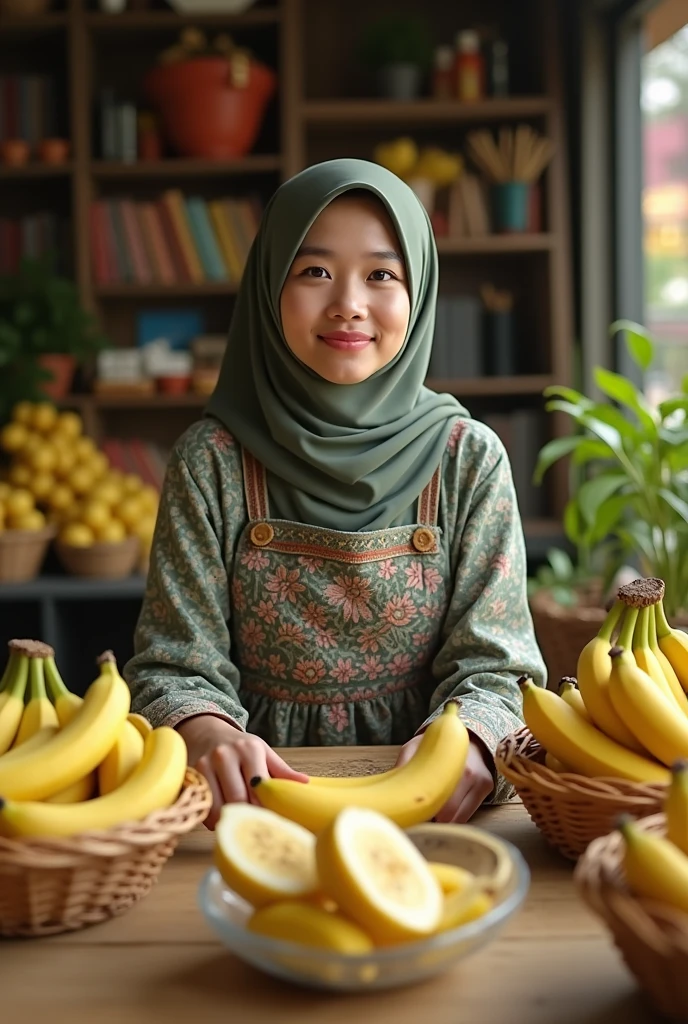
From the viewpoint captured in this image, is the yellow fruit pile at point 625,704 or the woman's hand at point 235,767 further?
the woman's hand at point 235,767

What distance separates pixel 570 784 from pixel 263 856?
10.9 inches

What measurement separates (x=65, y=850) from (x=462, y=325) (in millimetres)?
3035

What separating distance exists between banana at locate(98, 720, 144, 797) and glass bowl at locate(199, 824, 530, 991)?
0.53 feet

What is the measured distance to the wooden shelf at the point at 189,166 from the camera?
3.55 metres

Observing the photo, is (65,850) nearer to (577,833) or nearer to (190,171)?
(577,833)

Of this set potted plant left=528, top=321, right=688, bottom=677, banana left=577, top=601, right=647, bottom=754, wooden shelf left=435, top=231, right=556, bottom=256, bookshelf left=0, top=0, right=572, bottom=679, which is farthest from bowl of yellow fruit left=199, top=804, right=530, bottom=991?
wooden shelf left=435, top=231, right=556, bottom=256

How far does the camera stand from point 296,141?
3.54m

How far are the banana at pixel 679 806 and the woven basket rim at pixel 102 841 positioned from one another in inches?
14.1

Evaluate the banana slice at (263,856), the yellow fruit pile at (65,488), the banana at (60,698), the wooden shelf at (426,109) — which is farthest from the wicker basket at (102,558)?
the banana slice at (263,856)

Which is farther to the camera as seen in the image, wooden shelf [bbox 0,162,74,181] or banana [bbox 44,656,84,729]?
wooden shelf [bbox 0,162,74,181]

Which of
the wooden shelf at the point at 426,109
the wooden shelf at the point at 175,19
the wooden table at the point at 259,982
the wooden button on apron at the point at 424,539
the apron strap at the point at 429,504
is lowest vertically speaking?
the wooden table at the point at 259,982

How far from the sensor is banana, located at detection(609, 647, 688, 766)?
3.06 feet

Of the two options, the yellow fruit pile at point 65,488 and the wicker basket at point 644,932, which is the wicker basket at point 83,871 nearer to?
the wicker basket at point 644,932

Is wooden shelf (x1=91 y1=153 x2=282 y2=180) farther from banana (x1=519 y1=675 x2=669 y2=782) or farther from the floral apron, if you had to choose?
banana (x1=519 y1=675 x2=669 y2=782)
